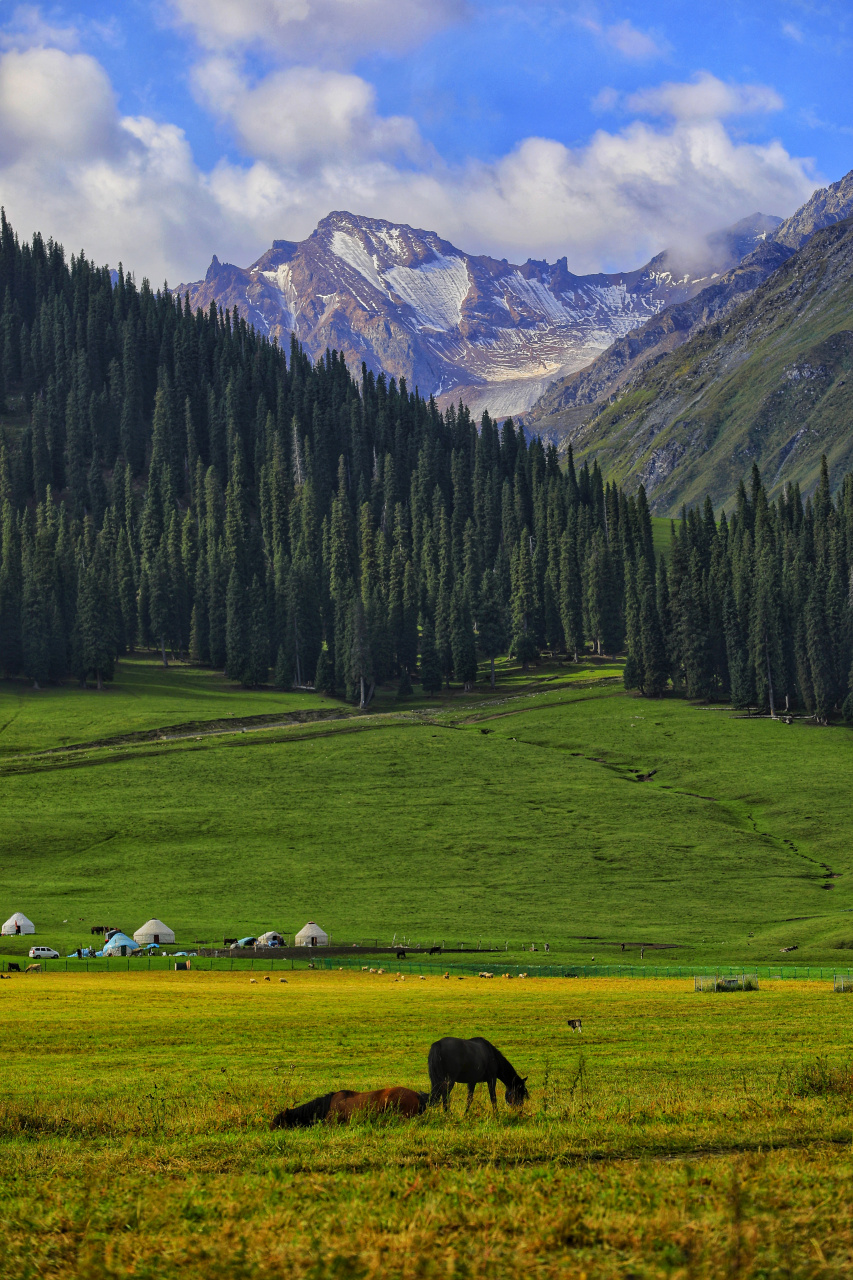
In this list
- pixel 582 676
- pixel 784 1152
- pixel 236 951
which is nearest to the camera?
pixel 784 1152

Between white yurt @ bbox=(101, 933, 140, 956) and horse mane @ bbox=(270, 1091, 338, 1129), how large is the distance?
5652 centimetres

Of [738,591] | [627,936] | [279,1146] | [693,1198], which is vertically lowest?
[627,936]

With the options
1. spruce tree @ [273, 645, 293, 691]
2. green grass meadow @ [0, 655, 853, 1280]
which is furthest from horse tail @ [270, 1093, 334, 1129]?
spruce tree @ [273, 645, 293, 691]

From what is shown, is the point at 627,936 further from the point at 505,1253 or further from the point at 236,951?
the point at 505,1253

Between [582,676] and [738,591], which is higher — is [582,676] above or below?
below

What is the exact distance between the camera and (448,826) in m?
115

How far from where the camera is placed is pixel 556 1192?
48.0 ft

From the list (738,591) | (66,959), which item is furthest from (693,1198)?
(738,591)

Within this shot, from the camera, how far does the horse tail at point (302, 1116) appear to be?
2058cm

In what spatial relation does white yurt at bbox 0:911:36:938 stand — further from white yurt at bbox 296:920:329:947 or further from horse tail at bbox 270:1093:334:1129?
horse tail at bbox 270:1093:334:1129

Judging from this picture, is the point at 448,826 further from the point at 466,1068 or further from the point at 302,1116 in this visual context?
the point at 302,1116

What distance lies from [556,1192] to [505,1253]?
2.19m

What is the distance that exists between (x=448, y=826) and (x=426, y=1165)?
98.9 m

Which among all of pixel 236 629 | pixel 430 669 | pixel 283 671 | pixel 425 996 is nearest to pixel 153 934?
pixel 425 996
